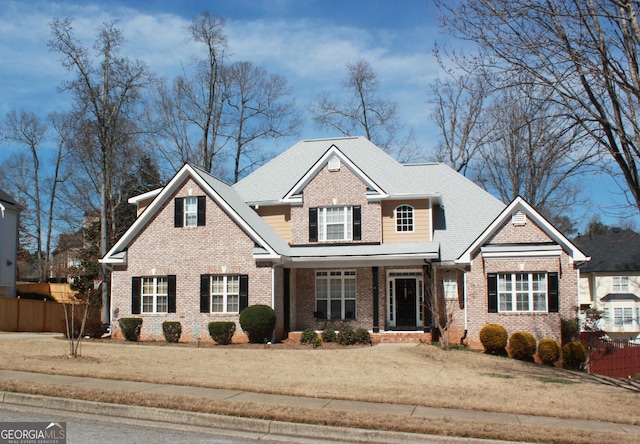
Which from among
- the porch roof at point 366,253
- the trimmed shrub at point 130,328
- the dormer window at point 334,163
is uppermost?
the dormer window at point 334,163

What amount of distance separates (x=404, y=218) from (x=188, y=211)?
30.0 ft

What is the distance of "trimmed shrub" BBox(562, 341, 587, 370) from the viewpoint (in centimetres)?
2291

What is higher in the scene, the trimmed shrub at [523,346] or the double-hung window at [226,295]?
the double-hung window at [226,295]

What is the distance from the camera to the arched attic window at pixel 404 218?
27422 millimetres

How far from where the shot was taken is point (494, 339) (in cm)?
2361

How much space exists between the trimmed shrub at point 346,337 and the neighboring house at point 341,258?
146 centimetres

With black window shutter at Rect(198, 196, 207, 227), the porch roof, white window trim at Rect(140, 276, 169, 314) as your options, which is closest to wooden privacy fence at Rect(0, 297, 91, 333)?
white window trim at Rect(140, 276, 169, 314)

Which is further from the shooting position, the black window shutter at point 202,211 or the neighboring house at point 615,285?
the neighboring house at point 615,285

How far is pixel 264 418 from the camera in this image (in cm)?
1073

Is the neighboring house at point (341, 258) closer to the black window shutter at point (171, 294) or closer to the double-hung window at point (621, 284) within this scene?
the black window shutter at point (171, 294)

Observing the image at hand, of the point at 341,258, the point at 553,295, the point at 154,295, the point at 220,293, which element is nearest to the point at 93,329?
the point at 154,295

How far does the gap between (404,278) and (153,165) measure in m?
23.9

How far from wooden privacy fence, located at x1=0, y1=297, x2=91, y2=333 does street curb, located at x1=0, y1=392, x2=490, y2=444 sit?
68.2ft

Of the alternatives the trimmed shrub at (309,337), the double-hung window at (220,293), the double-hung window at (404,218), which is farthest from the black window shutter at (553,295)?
the double-hung window at (220,293)
